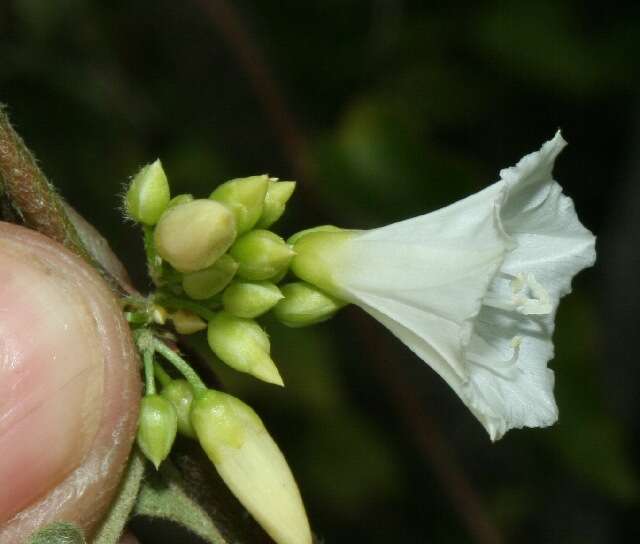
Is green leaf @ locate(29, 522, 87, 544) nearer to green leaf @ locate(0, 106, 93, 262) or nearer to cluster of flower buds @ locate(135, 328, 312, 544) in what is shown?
cluster of flower buds @ locate(135, 328, 312, 544)

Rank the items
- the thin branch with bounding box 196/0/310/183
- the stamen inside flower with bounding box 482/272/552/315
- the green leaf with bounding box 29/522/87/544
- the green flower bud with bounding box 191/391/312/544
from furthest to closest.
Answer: the thin branch with bounding box 196/0/310/183 < the stamen inside flower with bounding box 482/272/552/315 < the green flower bud with bounding box 191/391/312/544 < the green leaf with bounding box 29/522/87/544

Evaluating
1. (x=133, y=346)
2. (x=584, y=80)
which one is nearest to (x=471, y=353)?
(x=133, y=346)

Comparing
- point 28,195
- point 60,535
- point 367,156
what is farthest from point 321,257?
point 367,156

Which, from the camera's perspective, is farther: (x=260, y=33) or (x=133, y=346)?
(x=260, y=33)

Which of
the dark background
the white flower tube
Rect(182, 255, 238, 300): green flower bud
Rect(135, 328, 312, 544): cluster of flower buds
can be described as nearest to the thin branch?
the dark background

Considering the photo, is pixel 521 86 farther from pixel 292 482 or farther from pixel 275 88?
pixel 292 482

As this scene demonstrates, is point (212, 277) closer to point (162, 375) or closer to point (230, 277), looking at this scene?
point (230, 277)

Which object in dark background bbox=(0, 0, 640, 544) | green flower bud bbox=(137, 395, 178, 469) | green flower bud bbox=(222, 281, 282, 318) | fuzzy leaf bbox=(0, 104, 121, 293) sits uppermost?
fuzzy leaf bbox=(0, 104, 121, 293)
